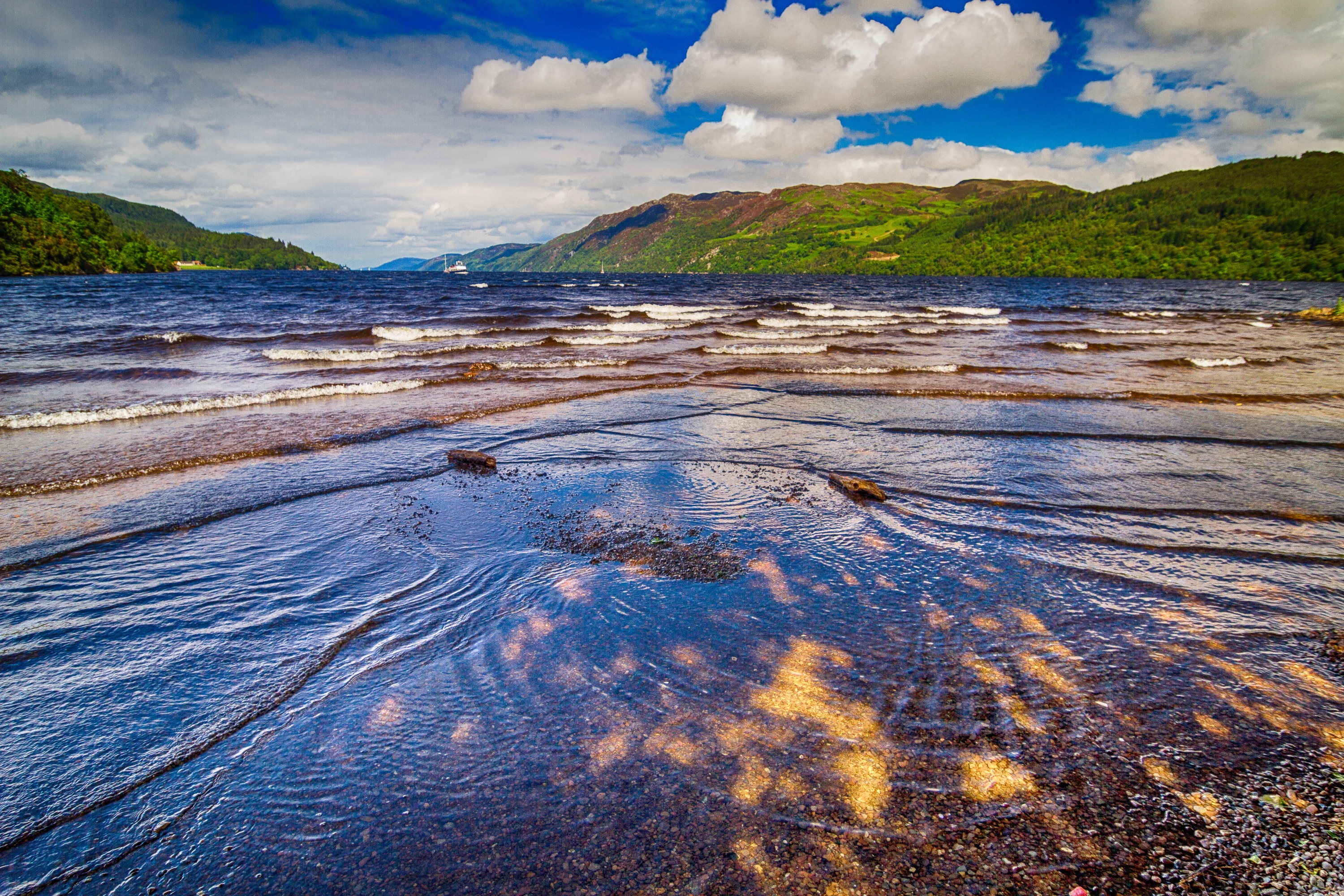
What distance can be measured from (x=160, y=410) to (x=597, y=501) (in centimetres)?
1235

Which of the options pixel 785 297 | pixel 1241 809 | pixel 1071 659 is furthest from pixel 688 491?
pixel 785 297

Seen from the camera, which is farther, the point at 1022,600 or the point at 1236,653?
the point at 1022,600

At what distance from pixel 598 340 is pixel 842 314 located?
80.3 ft

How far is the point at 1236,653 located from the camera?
180 inches

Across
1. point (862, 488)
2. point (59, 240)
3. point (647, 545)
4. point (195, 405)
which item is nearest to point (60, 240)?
point (59, 240)

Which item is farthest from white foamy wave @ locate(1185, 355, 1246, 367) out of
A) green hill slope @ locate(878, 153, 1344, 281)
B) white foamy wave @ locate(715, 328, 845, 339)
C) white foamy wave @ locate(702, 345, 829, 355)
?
green hill slope @ locate(878, 153, 1344, 281)

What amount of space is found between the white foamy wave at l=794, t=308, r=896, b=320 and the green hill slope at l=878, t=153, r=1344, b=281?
128386 mm

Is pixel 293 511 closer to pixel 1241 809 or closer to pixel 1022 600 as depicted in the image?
pixel 1022 600

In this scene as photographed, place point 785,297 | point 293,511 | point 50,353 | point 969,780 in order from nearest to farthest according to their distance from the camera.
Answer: point 969,780
point 293,511
point 50,353
point 785,297

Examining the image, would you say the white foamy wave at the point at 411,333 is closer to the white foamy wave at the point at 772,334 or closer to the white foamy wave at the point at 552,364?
the white foamy wave at the point at 552,364

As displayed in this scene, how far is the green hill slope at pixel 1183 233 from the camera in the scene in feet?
402

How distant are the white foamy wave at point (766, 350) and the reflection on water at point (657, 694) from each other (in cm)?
1666

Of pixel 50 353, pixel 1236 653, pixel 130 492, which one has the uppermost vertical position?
pixel 50 353

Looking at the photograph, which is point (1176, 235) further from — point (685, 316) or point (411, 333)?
point (411, 333)
